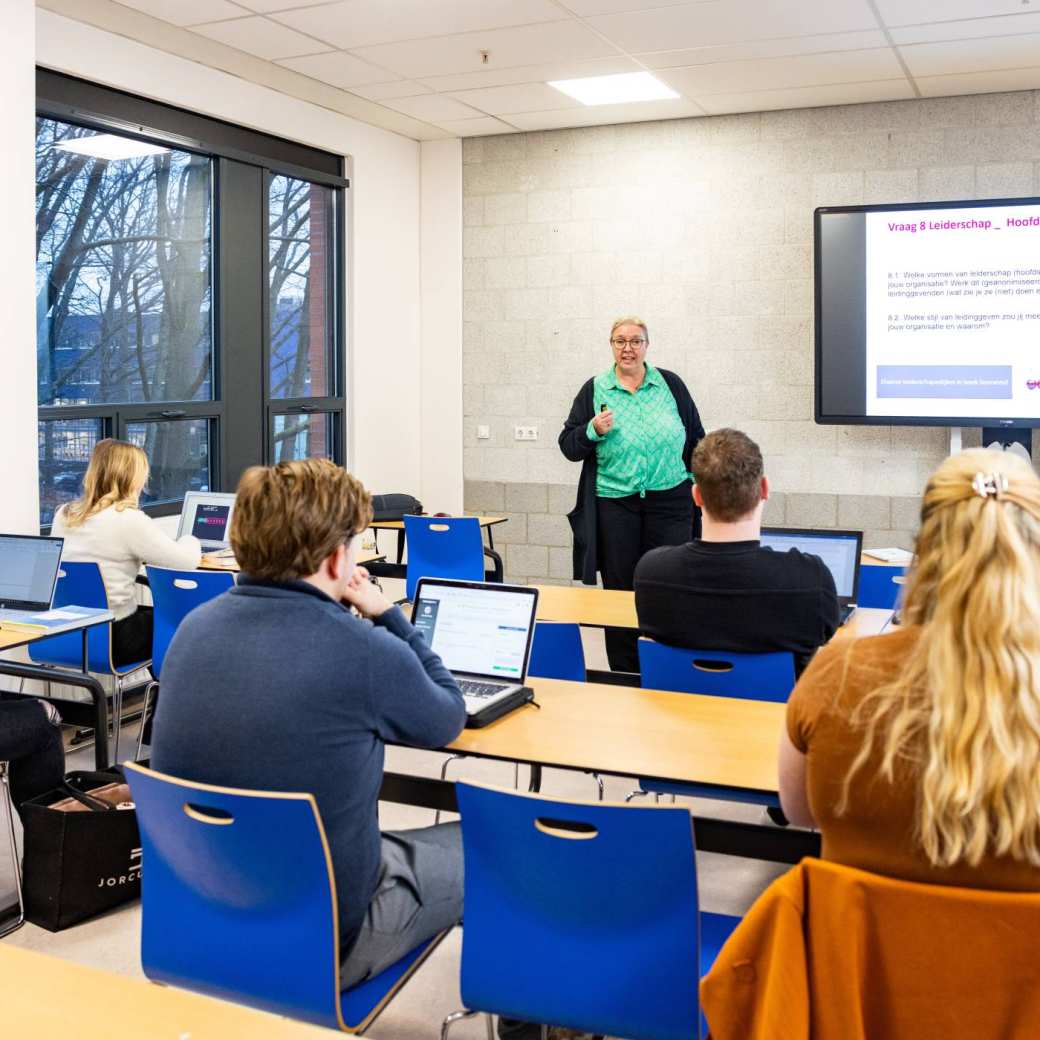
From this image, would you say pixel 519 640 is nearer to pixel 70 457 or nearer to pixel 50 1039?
pixel 50 1039

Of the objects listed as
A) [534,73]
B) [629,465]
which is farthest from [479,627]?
[534,73]

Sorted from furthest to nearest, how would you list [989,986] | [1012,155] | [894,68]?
[1012,155] → [894,68] → [989,986]

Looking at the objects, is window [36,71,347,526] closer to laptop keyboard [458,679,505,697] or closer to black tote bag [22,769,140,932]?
black tote bag [22,769,140,932]

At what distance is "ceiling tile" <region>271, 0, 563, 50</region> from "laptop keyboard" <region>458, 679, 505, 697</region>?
320cm

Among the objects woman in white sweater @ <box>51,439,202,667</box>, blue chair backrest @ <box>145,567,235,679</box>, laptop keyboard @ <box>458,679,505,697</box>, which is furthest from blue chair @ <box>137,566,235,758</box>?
laptop keyboard @ <box>458,679,505,697</box>

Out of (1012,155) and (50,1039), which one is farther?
(1012,155)

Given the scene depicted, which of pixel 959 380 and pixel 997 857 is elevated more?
pixel 959 380

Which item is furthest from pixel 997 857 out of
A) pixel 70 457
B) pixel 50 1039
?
pixel 70 457

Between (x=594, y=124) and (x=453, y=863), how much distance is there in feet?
18.8

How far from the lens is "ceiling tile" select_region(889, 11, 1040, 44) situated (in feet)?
16.7

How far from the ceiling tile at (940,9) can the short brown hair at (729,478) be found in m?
2.86

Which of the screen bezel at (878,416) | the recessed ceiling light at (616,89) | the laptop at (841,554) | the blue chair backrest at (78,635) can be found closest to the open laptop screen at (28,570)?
the blue chair backrest at (78,635)

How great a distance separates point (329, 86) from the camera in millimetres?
6285

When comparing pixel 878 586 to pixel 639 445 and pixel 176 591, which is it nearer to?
pixel 639 445
